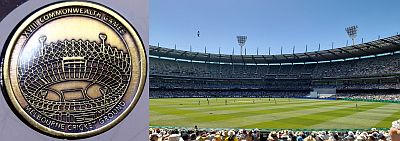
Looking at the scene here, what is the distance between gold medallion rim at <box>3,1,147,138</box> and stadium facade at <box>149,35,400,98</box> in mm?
82539

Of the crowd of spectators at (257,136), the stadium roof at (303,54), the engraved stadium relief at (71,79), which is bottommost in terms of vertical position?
the crowd of spectators at (257,136)

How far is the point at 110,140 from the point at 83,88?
103cm

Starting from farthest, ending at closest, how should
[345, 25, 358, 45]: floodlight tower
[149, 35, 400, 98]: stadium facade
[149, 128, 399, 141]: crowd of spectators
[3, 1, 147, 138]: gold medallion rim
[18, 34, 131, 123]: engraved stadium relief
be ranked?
[345, 25, 358, 45]: floodlight tower < [149, 35, 400, 98]: stadium facade < [149, 128, 399, 141]: crowd of spectators < [18, 34, 131, 123]: engraved stadium relief < [3, 1, 147, 138]: gold medallion rim

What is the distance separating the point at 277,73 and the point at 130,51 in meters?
112

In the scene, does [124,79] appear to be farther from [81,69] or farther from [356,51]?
[356,51]

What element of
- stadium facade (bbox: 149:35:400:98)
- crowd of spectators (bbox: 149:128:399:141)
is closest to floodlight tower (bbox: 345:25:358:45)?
stadium facade (bbox: 149:35:400:98)

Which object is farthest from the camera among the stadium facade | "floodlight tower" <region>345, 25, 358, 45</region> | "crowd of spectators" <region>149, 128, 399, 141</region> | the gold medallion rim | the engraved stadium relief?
"floodlight tower" <region>345, 25, 358, 45</region>

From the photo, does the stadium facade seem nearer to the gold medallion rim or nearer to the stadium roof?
the stadium roof

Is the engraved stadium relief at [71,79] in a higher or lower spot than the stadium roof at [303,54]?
lower

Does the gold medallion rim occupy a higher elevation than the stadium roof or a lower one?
lower

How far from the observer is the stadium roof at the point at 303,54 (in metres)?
76.7

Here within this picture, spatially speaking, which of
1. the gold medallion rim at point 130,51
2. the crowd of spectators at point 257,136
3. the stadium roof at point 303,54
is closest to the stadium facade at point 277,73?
the stadium roof at point 303,54

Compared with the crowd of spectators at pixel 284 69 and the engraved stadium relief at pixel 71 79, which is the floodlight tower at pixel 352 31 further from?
the engraved stadium relief at pixel 71 79

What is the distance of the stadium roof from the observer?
76.7m
